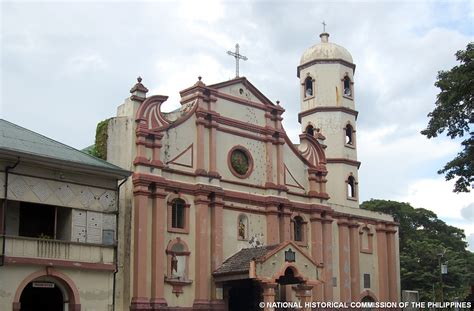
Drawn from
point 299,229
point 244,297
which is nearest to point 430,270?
point 299,229

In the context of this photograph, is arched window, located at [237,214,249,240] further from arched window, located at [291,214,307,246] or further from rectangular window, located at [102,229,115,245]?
rectangular window, located at [102,229,115,245]

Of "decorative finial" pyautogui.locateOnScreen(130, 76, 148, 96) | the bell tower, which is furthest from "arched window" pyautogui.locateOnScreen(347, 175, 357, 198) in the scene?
"decorative finial" pyautogui.locateOnScreen(130, 76, 148, 96)

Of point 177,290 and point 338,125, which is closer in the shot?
point 177,290

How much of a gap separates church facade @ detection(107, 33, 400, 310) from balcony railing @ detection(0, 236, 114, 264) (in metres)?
2.21

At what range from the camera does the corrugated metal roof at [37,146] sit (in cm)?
2189

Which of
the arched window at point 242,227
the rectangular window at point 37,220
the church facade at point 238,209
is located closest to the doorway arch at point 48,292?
the rectangular window at point 37,220

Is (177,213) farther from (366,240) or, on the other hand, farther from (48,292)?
(366,240)

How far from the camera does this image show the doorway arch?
A: 2114cm

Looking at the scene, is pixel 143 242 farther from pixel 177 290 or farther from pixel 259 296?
pixel 259 296

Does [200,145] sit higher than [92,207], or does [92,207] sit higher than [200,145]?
[200,145]

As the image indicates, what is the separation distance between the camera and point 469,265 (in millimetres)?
60188

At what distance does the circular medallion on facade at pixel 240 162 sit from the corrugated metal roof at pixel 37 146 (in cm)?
702

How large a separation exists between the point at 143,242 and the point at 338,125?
1530 centimetres

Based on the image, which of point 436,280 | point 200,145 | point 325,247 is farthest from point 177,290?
point 436,280
